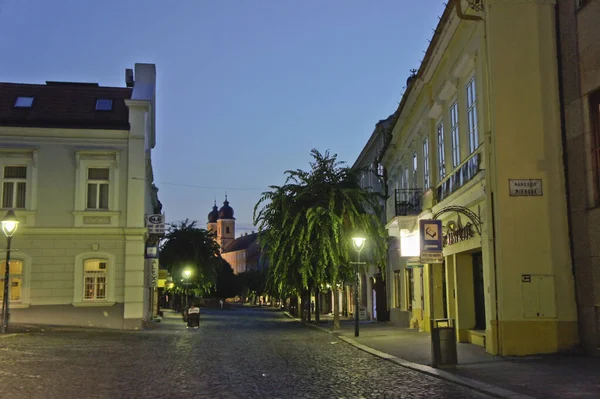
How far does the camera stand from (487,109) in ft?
56.4

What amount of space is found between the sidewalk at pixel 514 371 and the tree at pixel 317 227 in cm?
954

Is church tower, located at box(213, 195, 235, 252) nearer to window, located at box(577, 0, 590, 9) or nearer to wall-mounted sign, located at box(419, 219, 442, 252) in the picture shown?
wall-mounted sign, located at box(419, 219, 442, 252)

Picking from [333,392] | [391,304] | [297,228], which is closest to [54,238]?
[297,228]

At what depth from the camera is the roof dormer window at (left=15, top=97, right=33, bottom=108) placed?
102 feet

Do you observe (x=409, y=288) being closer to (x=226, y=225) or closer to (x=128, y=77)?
(x=128, y=77)

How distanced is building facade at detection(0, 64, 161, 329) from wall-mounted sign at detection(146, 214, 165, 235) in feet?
4.03

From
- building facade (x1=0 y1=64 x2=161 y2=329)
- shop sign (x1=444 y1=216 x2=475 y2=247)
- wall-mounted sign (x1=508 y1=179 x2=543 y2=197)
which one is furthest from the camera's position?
building facade (x1=0 y1=64 x2=161 y2=329)

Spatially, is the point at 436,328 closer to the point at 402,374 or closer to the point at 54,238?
the point at 402,374

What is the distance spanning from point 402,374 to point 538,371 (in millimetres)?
2511

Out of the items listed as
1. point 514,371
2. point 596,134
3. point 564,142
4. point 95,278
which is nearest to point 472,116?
point 564,142

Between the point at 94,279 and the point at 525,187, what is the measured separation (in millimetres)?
19611

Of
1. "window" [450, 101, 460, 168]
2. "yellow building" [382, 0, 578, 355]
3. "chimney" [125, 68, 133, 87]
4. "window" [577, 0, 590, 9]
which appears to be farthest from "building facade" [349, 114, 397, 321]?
"window" [577, 0, 590, 9]

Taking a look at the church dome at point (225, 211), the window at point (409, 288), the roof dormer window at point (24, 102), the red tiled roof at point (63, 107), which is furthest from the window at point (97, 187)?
the church dome at point (225, 211)

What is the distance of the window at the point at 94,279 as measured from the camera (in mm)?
29812
